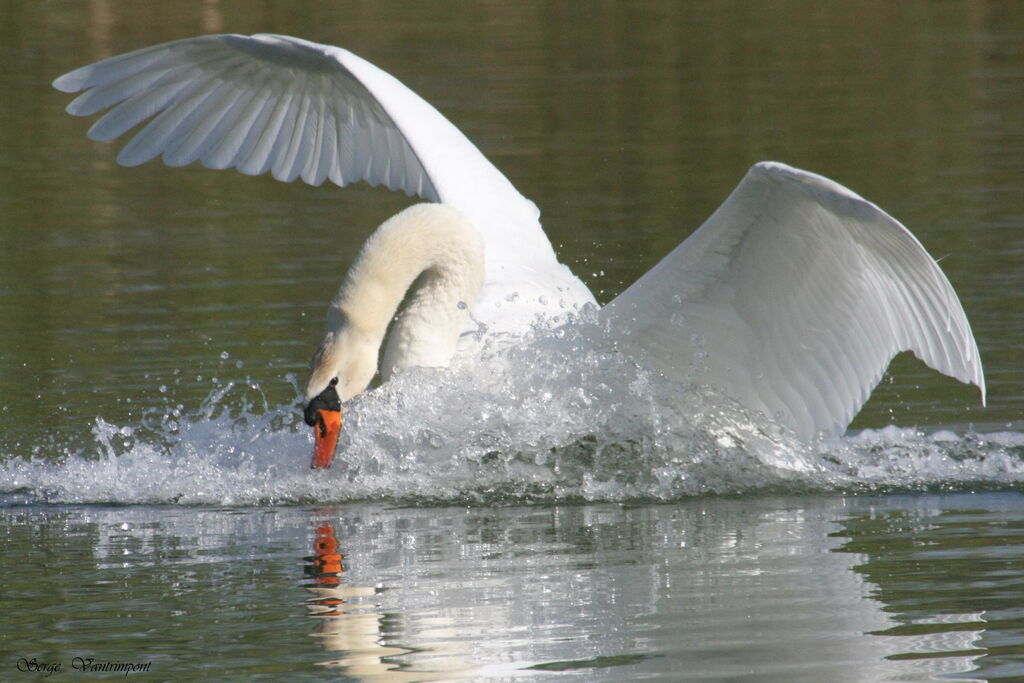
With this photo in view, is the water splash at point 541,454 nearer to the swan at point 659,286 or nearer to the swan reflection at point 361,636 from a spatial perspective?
the swan at point 659,286

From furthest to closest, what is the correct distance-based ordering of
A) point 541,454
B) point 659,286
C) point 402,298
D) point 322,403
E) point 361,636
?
point 402,298, point 541,454, point 322,403, point 659,286, point 361,636

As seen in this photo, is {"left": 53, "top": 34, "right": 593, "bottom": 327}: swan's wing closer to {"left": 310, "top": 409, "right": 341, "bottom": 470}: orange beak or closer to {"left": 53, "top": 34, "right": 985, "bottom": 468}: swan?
{"left": 53, "top": 34, "right": 985, "bottom": 468}: swan

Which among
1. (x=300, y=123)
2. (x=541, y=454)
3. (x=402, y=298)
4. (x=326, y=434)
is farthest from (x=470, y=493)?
(x=300, y=123)

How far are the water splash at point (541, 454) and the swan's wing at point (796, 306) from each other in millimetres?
163

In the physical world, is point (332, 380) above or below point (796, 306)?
below

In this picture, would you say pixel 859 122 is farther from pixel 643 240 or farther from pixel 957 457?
pixel 957 457

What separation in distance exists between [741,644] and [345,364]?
244 cm

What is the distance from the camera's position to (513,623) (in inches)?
200

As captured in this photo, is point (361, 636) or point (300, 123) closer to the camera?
point (361, 636)

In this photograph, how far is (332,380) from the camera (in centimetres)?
678

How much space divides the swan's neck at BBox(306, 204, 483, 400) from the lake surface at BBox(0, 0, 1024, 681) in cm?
18

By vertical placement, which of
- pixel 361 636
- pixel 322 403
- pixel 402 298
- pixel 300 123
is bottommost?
pixel 361 636

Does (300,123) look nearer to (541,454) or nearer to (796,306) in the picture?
(541,454)

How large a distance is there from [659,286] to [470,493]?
1.06 metres
